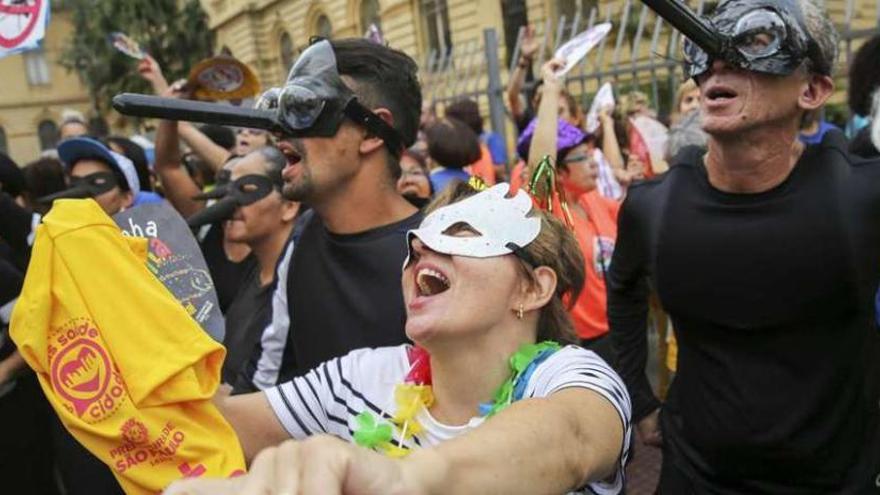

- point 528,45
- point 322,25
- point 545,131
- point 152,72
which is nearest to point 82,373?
point 545,131

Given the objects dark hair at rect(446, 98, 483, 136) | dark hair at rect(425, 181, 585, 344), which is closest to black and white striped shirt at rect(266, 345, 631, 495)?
dark hair at rect(425, 181, 585, 344)

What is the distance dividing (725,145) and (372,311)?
1.09 metres

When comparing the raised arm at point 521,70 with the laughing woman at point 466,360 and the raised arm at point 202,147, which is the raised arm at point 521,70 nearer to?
the raised arm at point 202,147

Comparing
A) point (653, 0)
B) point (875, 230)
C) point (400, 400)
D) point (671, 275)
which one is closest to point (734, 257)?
point (671, 275)

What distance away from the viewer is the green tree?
113 ft

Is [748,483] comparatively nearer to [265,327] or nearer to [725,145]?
[725,145]

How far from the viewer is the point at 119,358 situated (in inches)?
56.4

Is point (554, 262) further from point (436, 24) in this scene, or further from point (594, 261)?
point (436, 24)

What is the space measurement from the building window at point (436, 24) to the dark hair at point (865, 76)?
1765cm

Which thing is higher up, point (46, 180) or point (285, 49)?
point (46, 180)

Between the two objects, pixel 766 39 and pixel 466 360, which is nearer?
pixel 466 360

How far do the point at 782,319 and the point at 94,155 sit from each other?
3.48 metres

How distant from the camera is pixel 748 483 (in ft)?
7.11

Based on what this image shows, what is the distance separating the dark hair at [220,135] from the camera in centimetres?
578
